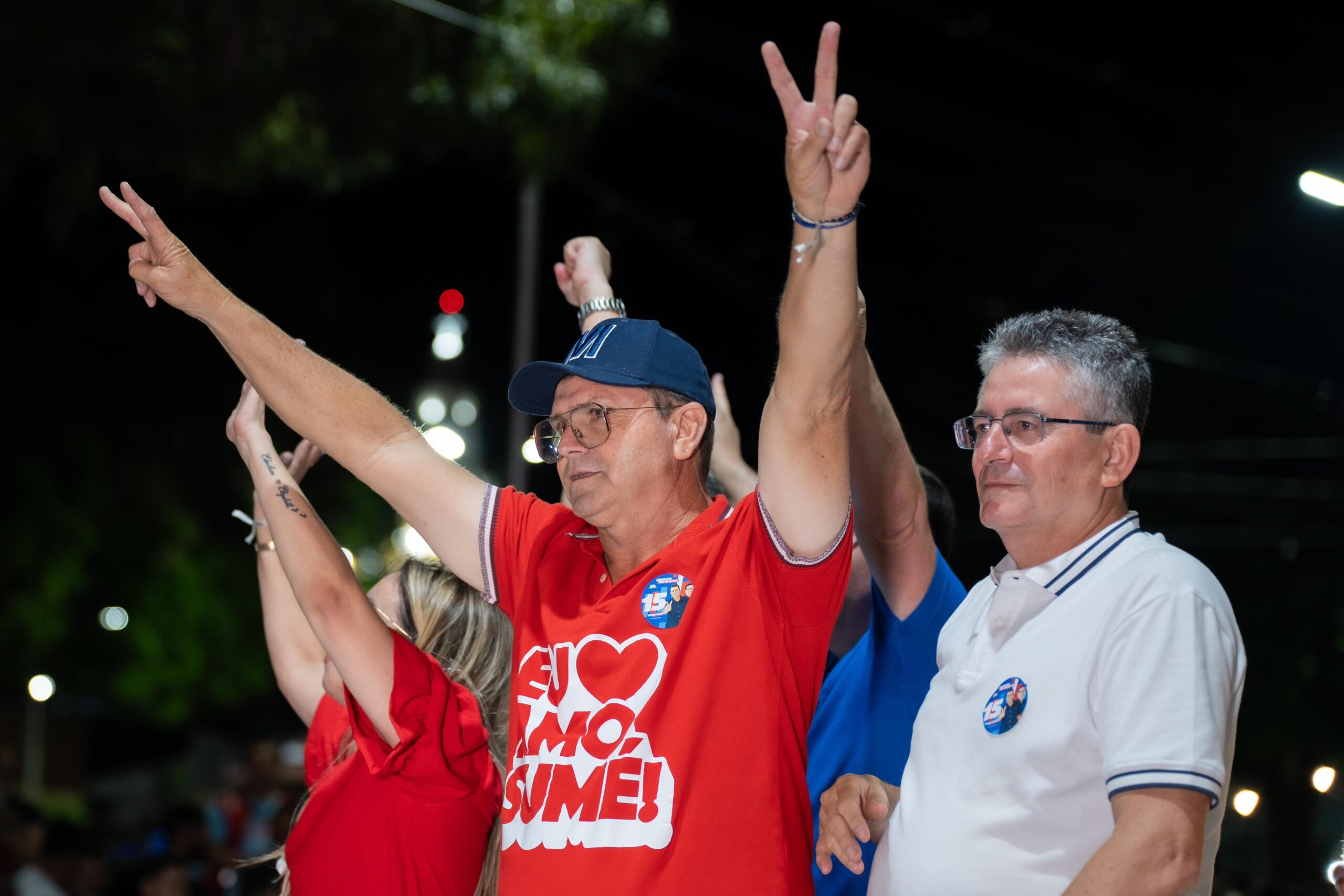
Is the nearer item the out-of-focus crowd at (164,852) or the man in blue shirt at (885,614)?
the man in blue shirt at (885,614)

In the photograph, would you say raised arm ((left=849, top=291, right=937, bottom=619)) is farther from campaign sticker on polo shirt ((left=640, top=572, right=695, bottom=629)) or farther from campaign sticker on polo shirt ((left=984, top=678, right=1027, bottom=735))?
campaign sticker on polo shirt ((left=984, top=678, right=1027, bottom=735))

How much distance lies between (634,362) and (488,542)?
0.45m

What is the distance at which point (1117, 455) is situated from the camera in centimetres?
211

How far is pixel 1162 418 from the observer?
9883mm

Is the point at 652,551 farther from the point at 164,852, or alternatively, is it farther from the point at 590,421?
the point at 164,852

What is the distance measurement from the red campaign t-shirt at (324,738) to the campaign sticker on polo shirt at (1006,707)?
5.47 ft

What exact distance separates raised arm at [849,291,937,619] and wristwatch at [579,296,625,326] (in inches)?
33.4

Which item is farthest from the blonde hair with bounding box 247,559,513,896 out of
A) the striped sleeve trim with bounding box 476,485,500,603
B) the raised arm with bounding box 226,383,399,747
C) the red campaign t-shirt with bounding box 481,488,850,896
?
the red campaign t-shirt with bounding box 481,488,850,896

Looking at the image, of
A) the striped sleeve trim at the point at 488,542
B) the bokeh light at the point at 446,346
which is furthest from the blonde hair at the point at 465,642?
the bokeh light at the point at 446,346

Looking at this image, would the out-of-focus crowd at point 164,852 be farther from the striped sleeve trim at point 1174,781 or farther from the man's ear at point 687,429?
the striped sleeve trim at point 1174,781

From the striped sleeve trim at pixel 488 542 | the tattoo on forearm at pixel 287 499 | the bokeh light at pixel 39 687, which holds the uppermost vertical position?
the bokeh light at pixel 39 687

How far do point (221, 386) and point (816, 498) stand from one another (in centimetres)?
1117

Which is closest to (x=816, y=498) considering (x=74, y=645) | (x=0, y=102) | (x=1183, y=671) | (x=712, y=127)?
(x=1183, y=671)

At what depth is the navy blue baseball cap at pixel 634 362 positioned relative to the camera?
7.87 feet
